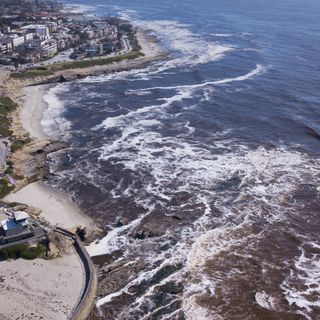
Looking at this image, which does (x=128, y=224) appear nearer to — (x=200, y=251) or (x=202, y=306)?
(x=200, y=251)

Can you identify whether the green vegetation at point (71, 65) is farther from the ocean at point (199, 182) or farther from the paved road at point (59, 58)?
the ocean at point (199, 182)

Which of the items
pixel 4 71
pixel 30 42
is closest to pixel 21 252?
pixel 4 71

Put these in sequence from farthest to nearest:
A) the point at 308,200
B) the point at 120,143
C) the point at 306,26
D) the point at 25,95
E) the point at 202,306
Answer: the point at 306,26 → the point at 25,95 → the point at 120,143 → the point at 308,200 → the point at 202,306

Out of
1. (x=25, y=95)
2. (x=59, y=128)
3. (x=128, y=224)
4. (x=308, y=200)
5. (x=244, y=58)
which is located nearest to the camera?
(x=128, y=224)

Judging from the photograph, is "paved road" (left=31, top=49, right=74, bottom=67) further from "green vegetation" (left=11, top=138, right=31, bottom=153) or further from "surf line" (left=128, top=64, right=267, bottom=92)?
"green vegetation" (left=11, top=138, right=31, bottom=153)

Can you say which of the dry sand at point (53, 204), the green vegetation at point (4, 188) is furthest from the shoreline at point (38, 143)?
the green vegetation at point (4, 188)

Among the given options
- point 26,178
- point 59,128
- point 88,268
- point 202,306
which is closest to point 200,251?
point 202,306

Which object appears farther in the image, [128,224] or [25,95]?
[25,95]

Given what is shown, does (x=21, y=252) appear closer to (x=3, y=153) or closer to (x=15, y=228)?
(x=15, y=228)
